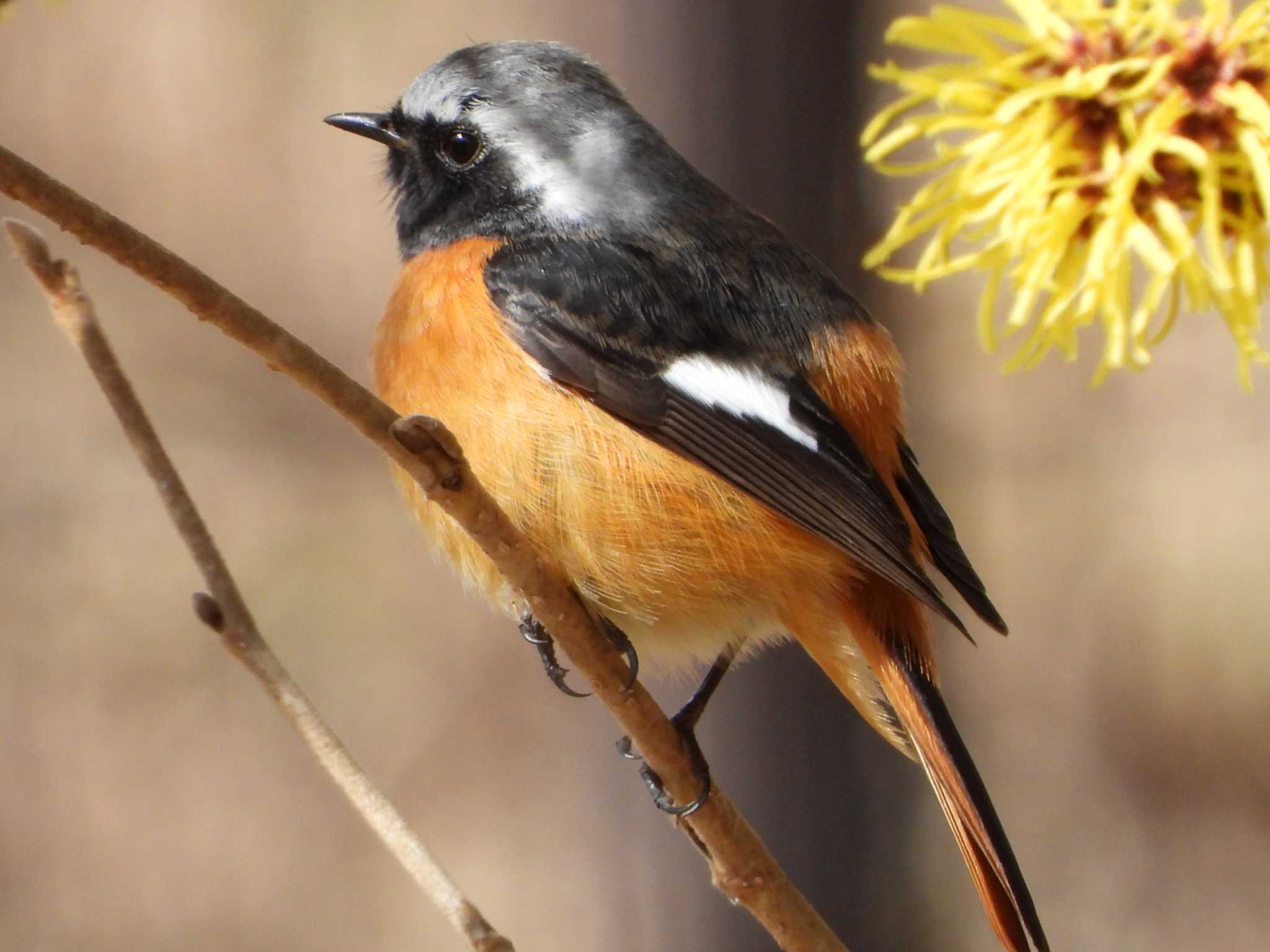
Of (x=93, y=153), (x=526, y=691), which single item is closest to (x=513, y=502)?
(x=526, y=691)

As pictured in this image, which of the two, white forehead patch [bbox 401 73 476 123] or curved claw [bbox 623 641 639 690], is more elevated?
white forehead patch [bbox 401 73 476 123]

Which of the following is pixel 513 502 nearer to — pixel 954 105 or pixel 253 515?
pixel 954 105

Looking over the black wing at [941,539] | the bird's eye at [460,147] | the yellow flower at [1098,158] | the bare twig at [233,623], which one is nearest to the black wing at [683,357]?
the black wing at [941,539]

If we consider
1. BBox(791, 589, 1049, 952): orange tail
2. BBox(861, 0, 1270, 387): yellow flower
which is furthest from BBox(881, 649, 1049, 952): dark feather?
BBox(861, 0, 1270, 387): yellow flower

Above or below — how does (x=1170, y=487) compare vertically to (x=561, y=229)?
below

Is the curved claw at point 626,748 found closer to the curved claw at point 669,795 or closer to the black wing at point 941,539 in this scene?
the curved claw at point 669,795

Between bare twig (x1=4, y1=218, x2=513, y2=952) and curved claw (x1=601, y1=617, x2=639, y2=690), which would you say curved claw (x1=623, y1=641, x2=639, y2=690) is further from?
bare twig (x1=4, y1=218, x2=513, y2=952)
